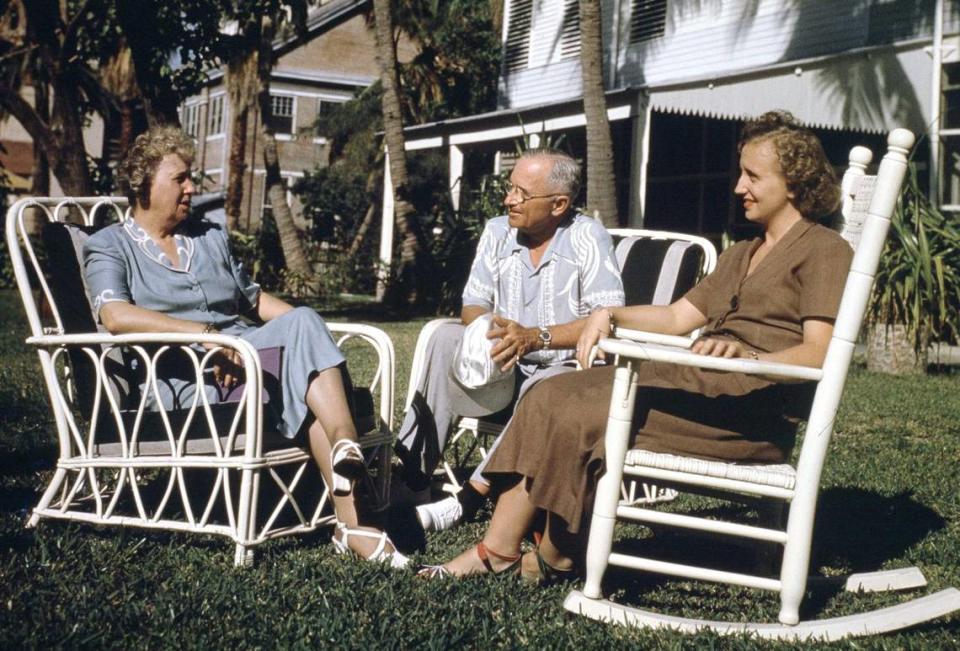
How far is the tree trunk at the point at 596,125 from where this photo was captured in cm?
1166

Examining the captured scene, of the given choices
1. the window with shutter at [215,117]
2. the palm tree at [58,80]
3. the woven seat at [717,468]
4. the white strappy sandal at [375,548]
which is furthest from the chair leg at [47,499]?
the window with shutter at [215,117]

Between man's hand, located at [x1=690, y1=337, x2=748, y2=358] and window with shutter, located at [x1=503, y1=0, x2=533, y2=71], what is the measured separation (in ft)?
55.3

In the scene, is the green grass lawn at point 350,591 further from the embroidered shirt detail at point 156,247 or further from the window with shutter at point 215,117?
the window with shutter at point 215,117

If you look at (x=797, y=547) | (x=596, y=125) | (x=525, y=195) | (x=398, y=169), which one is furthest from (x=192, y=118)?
(x=797, y=547)

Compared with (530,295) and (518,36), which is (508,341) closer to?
(530,295)

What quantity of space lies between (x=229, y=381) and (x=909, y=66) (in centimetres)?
1078

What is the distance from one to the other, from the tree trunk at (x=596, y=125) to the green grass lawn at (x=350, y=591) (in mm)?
7231

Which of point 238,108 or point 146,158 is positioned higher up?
point 238,108

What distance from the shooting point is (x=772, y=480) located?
9.88ft

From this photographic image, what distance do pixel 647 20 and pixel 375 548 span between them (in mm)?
14692

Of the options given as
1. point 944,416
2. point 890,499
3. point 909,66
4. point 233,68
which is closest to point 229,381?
point 890,499

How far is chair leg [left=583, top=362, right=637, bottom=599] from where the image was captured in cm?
304

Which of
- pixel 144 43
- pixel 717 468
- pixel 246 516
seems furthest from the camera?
pixel 144 43

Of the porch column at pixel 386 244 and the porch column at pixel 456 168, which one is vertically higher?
the porch column at pixel 456 168
